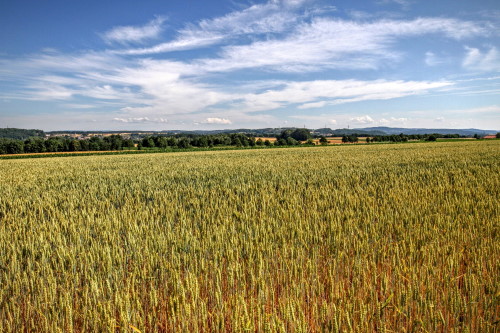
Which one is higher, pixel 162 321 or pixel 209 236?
pixel 209 236

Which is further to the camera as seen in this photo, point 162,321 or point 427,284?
point 427,284

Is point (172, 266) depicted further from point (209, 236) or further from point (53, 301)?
point (53, 301)

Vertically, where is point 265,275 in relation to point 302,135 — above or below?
below

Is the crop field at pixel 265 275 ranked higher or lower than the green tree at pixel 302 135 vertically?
lower

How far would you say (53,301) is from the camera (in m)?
2.78

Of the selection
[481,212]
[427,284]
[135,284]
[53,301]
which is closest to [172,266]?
[135,284]

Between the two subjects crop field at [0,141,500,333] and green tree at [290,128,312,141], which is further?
green tree at [290,128,312,141]

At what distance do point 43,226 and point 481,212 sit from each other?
8.27m

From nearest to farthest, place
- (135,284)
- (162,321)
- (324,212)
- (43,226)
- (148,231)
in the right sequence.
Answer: (162,321) → (135,284) → (148,231) → (43,226) → (324,212)

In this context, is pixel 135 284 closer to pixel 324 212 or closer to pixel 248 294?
pixel 248 294

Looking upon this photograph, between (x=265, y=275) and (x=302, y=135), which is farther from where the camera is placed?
(x=302, y=135)

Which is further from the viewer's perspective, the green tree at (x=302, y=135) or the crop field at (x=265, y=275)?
the green tree at (x=302, y=135)

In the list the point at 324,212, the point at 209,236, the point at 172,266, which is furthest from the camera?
the point at 324,212

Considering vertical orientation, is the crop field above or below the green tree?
below
